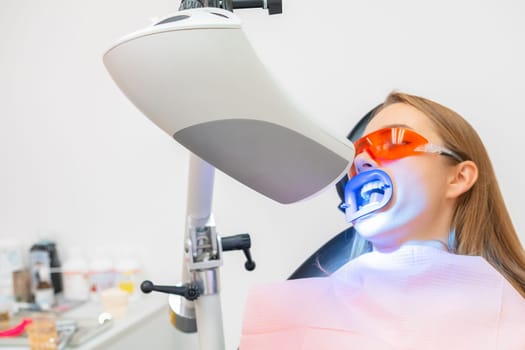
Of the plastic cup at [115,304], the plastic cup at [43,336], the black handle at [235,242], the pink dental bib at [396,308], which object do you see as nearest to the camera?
the pink dental bib at [396,308]

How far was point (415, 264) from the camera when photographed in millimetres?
866

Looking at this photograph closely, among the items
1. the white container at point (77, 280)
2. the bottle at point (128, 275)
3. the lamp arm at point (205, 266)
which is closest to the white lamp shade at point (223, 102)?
the lamp arm at point (205, 266)

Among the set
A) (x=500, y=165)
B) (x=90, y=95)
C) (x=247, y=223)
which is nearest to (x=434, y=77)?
(x=500, y=165)

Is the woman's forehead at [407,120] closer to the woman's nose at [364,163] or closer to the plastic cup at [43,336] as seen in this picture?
the woman's nose at [364,163]

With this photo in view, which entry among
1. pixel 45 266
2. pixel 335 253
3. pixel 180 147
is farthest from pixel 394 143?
pixel 45 266

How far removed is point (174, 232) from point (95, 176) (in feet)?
1.29

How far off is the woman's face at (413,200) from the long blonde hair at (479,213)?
3 cm

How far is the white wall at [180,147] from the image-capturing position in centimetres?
148

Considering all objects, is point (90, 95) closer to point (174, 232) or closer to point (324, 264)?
point (174, 232)

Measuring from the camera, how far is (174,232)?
179cm

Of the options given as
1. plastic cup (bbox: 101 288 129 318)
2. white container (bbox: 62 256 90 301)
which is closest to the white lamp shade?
plastic cup (bbox: 101 288 129 318)

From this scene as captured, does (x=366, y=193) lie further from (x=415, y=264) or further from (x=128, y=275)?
(x=128, y=275)

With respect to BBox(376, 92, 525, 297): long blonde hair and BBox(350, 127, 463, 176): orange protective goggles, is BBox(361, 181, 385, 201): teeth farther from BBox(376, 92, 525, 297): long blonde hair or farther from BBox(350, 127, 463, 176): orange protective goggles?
BBox(376, 92, 525, 297): long blonde hair

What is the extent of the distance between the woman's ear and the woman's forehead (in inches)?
2.8
